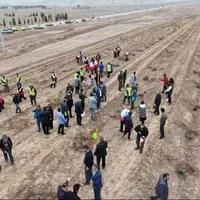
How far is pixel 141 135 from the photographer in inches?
629

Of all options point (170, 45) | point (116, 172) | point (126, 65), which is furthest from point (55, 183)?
point (170, 45)

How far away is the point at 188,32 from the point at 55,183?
169 ft

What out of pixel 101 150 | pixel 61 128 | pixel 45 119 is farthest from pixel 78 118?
pixel 101 150

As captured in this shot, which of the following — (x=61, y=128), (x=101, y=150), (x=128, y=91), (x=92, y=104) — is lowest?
(x=61, y=128)

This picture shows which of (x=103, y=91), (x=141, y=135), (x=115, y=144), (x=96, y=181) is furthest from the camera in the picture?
(x=103, y=91)

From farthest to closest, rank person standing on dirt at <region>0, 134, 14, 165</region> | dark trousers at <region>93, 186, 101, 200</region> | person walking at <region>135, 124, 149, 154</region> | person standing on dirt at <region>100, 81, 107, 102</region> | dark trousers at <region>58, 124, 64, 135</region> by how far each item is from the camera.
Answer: person standing on dirt at <region>100, 81, 107, 102</region>
dark trousers at <region>58, 124, 64, 135</region>
person walking at <region>135, 124, 149, 154</region>
person standing on dirt at <region>0, 134, 14, 165</region>
dark trousers at <region>93, 186, 101, 200</region>

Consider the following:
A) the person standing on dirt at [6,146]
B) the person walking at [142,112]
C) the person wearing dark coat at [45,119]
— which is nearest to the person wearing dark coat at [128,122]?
the person walking at [142,112]

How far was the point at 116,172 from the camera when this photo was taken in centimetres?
1496

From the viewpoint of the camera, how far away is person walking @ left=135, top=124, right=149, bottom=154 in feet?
51.5

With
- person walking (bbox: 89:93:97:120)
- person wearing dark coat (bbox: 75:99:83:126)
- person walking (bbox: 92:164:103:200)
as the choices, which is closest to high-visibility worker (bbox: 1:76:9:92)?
person walking (bbox: 89:93:97:120)

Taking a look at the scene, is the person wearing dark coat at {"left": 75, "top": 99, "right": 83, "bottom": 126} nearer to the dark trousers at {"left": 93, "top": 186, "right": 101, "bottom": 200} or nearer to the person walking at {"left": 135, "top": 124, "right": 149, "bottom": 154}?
the person walking at {"left": 135, "top": 124, "right": 149, "bottom": 154}

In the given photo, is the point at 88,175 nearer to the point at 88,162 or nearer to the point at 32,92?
the point at 88,162

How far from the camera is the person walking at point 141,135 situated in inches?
618

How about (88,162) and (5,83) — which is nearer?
(88,162)
